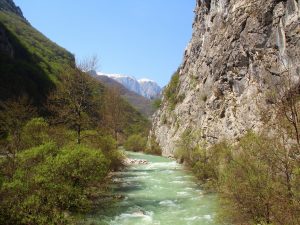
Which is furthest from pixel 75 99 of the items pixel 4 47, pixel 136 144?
pixel 4 47

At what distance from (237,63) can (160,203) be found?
26467mm

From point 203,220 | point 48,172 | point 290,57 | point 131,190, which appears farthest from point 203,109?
point 48,172

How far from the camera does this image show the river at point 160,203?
22.2 m

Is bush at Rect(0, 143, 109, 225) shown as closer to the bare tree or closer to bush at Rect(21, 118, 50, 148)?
bush at Rect(21, 118, 50, 148)

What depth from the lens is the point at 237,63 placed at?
47.6 meters

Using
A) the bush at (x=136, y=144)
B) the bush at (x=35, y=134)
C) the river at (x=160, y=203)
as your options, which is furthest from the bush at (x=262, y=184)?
the bush at (x=136, y=144)

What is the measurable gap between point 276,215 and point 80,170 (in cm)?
1182

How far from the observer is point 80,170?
21.9 meters

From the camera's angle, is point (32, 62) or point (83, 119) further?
point (32, 62)

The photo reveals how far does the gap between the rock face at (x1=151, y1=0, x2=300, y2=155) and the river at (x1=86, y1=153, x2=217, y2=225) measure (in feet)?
27.7

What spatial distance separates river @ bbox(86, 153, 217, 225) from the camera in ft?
73.0

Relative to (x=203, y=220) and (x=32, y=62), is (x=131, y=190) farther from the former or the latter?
(x=32, y=62)

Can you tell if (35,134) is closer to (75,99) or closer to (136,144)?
(75,99)

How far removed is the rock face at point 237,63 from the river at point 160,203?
845cm
